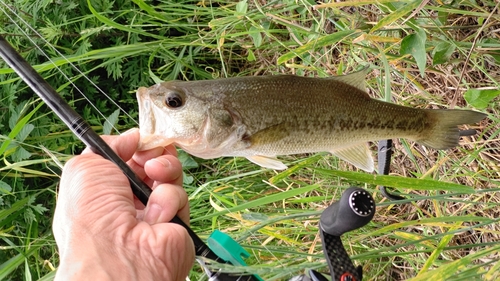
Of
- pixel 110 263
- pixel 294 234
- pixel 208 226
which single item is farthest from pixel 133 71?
pixel 110 263

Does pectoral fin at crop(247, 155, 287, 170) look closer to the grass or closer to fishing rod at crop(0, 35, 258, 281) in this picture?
Result: the grass

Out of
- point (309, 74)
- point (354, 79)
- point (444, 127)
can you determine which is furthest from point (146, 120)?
point (309, 74)

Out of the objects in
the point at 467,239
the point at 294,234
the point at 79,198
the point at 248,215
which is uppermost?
the point at 79,198

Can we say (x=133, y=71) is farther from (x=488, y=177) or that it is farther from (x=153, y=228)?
(x=488, y=177)

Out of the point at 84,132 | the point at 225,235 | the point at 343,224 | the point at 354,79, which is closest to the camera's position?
the point at 343,224

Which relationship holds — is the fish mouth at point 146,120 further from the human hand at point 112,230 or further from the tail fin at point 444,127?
the tail fin at point 444,127

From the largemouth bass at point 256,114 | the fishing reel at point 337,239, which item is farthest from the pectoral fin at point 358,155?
the fishing reel at point 337,239

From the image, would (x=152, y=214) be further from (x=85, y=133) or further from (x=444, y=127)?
(x=444, y=127)
